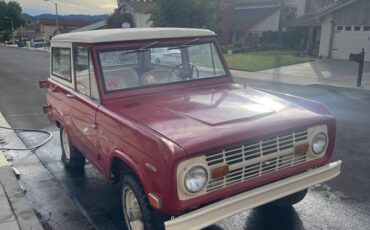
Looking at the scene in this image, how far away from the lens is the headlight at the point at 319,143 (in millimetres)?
3527

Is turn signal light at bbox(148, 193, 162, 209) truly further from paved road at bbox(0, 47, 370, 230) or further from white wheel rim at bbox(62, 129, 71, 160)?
white wheel rim at bbox(62, 129, 71, 160)

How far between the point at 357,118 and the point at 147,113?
6.77m

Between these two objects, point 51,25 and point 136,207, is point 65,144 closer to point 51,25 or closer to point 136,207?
point 136,207

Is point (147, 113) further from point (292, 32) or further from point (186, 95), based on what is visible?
point (292, 32)

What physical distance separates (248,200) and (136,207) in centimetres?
113

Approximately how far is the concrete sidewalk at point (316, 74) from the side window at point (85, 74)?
1198cm

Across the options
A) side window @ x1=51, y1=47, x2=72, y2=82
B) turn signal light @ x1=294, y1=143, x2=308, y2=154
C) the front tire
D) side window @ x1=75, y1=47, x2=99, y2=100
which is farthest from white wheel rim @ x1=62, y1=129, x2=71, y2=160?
turn signal light @ x1=294, y1=143, x2=308, y2=154

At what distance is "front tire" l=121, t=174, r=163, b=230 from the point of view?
3219mm

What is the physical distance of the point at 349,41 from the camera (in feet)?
77.0

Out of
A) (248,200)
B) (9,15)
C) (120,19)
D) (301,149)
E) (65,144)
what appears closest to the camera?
(248,200)

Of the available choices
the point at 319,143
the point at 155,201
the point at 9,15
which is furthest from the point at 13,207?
the point at 9,15

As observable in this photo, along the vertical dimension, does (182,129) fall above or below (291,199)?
above

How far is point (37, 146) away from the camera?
6.80 m

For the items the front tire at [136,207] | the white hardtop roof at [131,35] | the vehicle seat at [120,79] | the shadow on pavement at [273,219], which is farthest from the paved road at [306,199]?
the white hardtop roof at [131,35]
